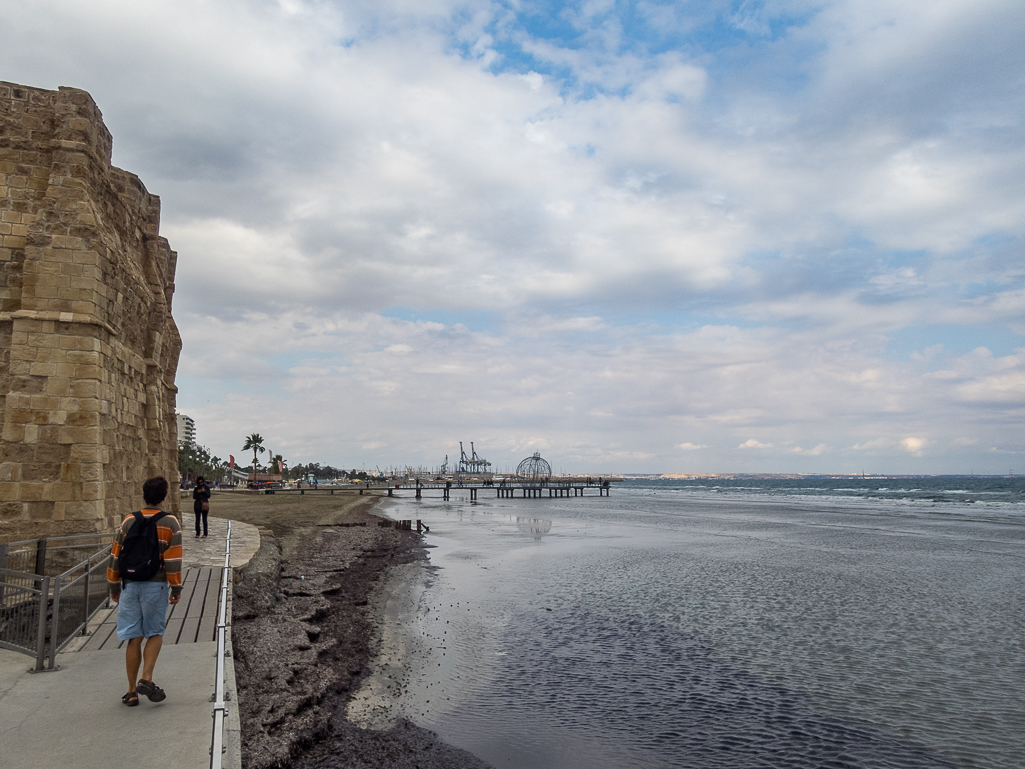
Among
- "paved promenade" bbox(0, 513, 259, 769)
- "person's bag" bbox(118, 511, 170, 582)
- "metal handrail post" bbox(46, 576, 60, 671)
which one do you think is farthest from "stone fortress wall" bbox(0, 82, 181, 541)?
"person's bag" bbox(118, 511, 170, 582)

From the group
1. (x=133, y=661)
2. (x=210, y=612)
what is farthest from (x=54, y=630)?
(x=210, y=612)

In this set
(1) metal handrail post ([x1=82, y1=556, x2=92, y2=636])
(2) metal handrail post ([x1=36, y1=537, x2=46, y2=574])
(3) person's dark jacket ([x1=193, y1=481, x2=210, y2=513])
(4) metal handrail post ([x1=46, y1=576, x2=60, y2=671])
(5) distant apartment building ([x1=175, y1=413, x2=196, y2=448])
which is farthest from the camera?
(5) distant apartment building ([x1=175, y1=413, x2=196, y2=448])

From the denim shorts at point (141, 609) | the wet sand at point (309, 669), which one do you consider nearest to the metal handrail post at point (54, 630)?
the denim shorts at point (141, 609)

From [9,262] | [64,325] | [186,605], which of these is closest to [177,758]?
[186,605]

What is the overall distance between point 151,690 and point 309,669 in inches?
169

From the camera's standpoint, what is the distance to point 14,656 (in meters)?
6.53

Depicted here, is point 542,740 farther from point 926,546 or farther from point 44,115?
point 926,546

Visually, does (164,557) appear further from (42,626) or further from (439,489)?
(439,489)

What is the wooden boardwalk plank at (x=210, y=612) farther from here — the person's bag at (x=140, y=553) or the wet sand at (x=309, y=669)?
the person's bag at (x=140, y=553)

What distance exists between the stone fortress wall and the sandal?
5.81 m

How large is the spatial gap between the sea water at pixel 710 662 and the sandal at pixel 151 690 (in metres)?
3.59

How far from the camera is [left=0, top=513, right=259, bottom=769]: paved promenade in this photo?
441 centimetres

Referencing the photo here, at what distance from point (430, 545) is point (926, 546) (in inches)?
919

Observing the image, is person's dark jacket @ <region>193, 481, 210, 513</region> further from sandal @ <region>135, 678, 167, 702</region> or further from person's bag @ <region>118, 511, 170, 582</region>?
sandal @ <region>135, 678, 167, 702</region>
